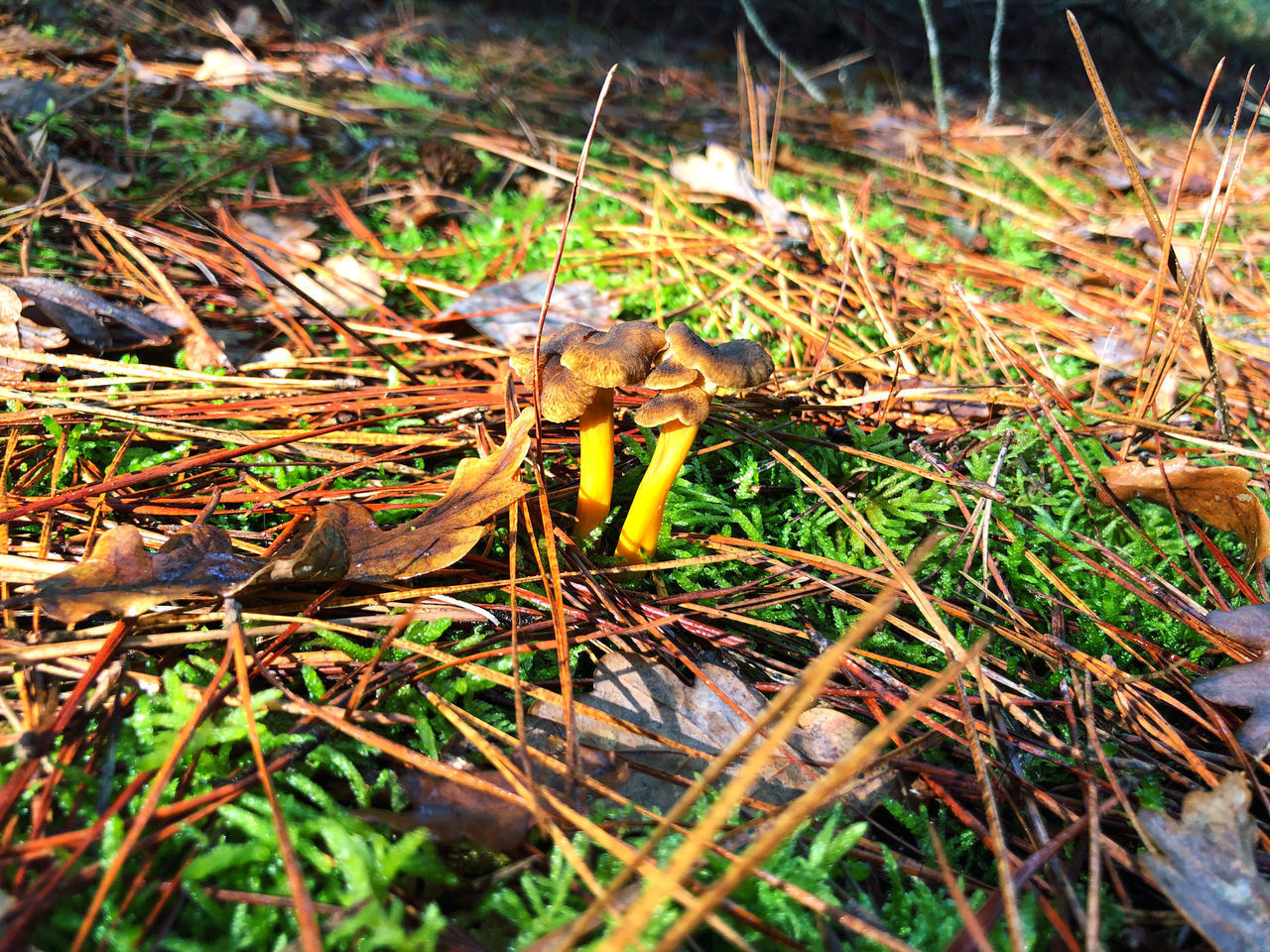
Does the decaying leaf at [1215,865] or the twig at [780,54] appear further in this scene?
the twig at [780,54]

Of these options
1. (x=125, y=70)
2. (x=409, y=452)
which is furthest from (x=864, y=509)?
(x=125, y=70)

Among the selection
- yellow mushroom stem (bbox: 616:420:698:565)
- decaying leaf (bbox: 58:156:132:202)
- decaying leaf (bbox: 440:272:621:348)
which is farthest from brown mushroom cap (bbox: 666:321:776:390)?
decaying leaf (bbox: 58:156:132:202)

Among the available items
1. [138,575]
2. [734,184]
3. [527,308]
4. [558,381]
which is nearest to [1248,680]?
[558,381]

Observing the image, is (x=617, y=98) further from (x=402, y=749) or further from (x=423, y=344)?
(x=402, y=749)

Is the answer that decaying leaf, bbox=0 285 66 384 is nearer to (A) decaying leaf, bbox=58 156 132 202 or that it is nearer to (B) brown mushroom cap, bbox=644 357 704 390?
(A) decaying leaf, bbox=58 156 132 202

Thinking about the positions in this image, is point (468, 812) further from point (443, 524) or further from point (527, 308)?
point (527, 308)

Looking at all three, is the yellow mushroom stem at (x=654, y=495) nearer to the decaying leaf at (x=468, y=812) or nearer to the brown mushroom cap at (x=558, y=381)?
the brown mushroom cap at (x=558, y=381)

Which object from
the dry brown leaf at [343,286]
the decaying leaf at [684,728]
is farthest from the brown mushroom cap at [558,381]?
the dry brown leaf at [343,286]
